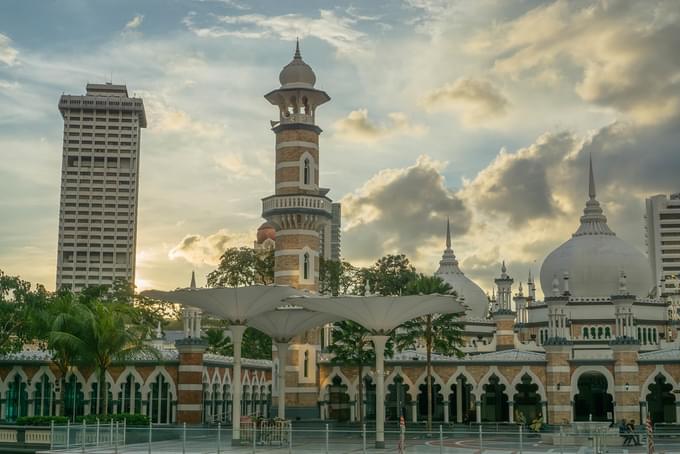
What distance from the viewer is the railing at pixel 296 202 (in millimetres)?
59156

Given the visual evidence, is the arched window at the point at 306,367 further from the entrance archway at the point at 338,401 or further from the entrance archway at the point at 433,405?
the entrance archway at the point at 433,405

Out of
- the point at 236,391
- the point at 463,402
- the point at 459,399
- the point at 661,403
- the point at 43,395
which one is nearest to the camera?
the point at 236,391

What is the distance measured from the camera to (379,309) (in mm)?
41594

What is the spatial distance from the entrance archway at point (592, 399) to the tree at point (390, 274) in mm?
26459

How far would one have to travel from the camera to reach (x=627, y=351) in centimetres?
5969

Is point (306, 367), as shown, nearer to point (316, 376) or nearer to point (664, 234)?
point (316, 376)

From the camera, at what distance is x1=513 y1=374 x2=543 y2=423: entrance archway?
204 ft

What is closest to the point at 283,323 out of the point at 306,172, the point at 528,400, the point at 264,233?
the point at 306,172

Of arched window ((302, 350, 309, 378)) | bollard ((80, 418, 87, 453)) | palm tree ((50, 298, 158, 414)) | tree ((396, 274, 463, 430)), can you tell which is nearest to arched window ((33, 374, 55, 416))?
palm tree ((50, 298, 158, 414))

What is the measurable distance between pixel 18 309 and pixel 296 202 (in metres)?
17.0

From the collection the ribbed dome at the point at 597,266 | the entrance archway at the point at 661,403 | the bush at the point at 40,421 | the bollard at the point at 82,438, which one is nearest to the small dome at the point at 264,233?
the ribbed dome at the point at 597,266

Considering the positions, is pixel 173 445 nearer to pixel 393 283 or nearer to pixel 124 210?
pixel 393 283

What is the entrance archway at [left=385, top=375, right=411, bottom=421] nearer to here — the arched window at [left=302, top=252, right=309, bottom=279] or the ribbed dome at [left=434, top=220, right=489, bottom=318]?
the arched window at [left=302, top=252, right=309, bottom=279]

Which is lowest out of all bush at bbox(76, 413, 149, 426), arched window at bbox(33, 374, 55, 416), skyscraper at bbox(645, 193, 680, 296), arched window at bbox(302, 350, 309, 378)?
bush at bbox(76, 413, 149, 426)
